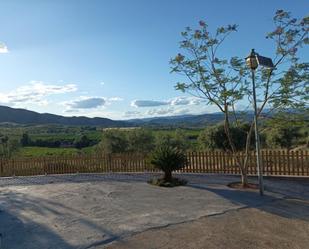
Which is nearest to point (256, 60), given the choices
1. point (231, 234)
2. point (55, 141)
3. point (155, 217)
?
point (155, 217)

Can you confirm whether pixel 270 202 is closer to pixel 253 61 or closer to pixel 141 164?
pixel 253 61

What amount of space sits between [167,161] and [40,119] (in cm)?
13167

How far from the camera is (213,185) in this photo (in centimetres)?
1350

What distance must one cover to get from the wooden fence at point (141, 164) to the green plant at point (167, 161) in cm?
81

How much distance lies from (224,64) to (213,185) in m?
4.16

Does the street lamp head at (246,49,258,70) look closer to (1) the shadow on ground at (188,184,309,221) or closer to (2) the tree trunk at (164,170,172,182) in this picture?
(1) the shadow on ground at (188,184,309,221)

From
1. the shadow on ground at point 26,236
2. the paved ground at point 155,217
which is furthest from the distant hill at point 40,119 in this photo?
the shadow on ground at point 26,236

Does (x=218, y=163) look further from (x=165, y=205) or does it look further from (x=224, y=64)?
(x=165, y=205)

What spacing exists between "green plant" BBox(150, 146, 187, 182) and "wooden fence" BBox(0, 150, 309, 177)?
2.65ft

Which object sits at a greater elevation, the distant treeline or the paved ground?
the distant treeline

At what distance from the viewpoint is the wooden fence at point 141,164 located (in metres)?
15.0

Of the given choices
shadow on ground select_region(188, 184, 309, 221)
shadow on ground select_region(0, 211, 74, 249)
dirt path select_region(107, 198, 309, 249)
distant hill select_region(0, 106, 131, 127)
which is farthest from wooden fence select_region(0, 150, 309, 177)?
distant hill select_region(0, 106, 131, 127)

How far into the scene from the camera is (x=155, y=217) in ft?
29.1

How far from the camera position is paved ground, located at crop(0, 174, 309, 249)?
7137 mm
